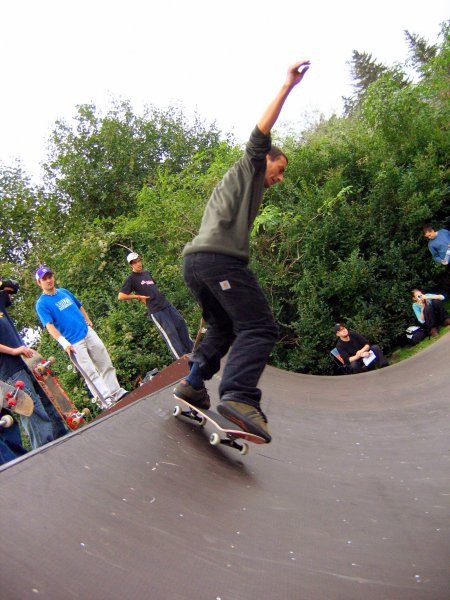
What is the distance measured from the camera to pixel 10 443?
405 cm

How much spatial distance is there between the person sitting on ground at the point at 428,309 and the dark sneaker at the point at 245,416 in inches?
298

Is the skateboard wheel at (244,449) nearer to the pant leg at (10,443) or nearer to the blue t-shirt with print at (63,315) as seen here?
the pant leg at (10,443)

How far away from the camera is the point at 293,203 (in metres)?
11.3

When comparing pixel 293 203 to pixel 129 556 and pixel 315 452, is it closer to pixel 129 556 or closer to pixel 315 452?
pixel 315 452

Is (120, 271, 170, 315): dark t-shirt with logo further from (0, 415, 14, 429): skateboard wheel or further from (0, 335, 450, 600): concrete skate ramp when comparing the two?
(0, 335, 450, 600): concrete skate ramp

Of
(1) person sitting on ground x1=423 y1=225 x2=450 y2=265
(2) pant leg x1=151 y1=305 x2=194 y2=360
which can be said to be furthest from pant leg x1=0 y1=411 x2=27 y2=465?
(1) person sitting on ground x1=423 y1=225 x2=450 y2=265

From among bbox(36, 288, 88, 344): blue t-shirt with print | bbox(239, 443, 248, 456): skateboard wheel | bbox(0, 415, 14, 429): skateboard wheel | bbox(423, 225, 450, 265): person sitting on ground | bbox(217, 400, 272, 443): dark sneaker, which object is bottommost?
bbox(423, 225, 450, 265): person sitting on ground

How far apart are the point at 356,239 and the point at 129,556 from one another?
9.24 metres

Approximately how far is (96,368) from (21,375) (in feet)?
4.64

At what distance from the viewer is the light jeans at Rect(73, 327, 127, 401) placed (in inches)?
234

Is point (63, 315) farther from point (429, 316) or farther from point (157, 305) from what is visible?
point (429, 316)

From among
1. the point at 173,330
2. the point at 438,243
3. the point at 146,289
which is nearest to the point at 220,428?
the point at 173,330

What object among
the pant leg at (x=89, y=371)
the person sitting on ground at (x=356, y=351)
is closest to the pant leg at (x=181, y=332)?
the pant leg at (x=89, y=371)

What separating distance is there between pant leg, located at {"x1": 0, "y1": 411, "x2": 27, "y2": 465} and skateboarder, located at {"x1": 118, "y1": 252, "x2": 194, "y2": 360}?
3.38 meters
